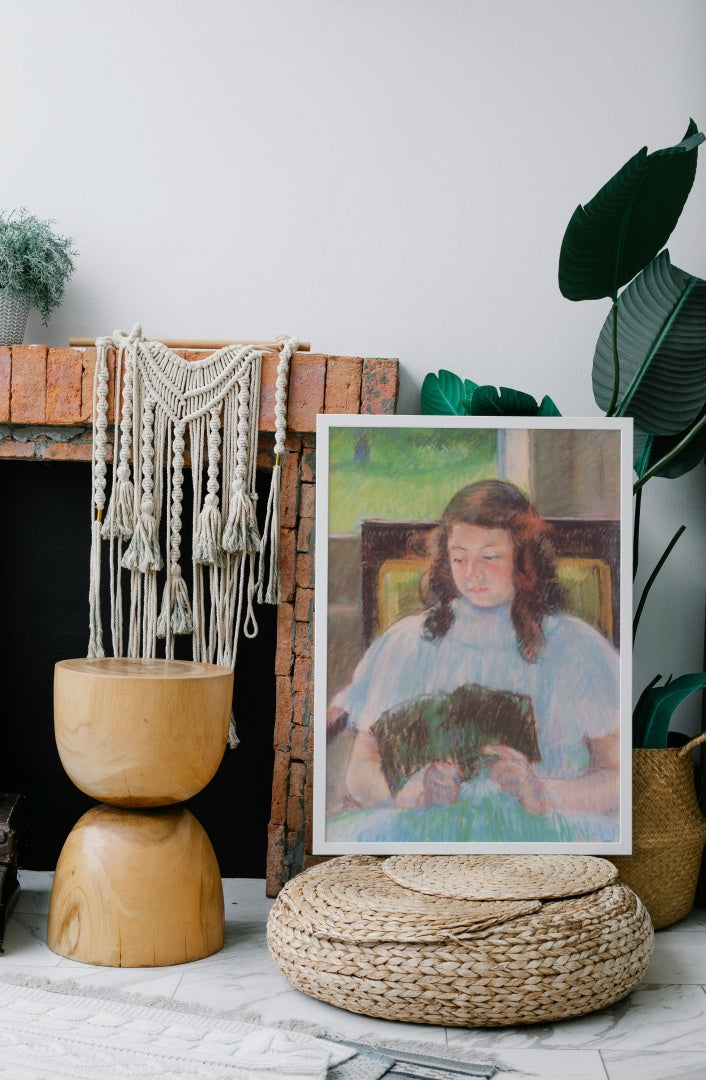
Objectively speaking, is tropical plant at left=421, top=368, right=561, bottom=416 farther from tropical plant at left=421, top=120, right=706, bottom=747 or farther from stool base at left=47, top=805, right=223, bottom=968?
stool base at left=47, top=805, right=223, bottom=968

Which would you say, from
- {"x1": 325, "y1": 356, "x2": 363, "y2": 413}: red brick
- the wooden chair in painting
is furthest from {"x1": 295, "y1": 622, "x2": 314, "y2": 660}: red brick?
{"x1": 325, "y1": 356, "x2": 363, "y2": 413}: red brick

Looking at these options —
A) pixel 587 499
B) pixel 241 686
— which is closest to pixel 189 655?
pixel 241 686

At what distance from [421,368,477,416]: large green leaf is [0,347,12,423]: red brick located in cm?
92

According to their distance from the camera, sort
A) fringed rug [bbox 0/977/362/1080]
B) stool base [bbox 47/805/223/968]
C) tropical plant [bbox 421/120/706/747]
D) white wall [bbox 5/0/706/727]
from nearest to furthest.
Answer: fringed rug [bbox 0/977/362/1080], stool base [bbox 47/805/223/968], tropical plant [bbox 421/120/706/747], white wall [bbox 5/0/706/727]

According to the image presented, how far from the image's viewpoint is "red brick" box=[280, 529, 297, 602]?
2.18 m

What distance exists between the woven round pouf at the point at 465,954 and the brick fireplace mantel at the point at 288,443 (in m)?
0.49

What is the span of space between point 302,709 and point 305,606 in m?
0.23

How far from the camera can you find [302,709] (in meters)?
2.16

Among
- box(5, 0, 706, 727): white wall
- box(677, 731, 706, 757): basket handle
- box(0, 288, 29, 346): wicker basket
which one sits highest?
box(5, 0, 706, 727): white wall

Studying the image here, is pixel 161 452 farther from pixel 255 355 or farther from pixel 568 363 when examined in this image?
pixel 568 363

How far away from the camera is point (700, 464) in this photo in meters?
2.40

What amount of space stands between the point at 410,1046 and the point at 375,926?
0.59 ft

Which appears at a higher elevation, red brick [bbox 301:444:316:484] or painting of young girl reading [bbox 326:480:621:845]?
red brick [bbox 301:444:316:484]

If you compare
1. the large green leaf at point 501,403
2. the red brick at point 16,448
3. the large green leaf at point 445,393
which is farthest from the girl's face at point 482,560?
the red brick at point 16,448
